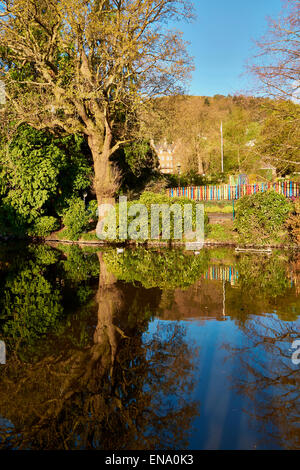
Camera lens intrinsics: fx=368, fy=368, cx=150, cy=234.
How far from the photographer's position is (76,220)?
18266mm

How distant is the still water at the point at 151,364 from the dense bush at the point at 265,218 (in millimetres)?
6155

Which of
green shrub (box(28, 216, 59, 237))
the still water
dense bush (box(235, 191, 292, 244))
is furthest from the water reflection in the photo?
green shrub (box(28, 216, 59, 237))

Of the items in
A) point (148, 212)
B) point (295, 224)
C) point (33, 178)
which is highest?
point (33, 178)

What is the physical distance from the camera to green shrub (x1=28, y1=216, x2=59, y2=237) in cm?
1916

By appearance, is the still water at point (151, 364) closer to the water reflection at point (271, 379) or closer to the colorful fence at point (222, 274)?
the water reflection at point (271, 379)

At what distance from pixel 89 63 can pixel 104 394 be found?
1686 centimetres

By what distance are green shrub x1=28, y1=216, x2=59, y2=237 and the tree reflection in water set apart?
1475 cm

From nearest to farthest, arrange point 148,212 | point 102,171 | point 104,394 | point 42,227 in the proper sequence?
1. point 104,394
2. point 148,212
3. point 102,171
4. point 42,227

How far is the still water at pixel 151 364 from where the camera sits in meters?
3.03

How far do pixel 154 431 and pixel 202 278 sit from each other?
6075 mm

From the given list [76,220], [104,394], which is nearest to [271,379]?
[104,394]

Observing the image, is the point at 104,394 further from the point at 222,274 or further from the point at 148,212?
the point at 148,212

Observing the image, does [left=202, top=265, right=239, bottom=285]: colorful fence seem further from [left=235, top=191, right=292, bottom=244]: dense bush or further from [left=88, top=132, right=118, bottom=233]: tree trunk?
[left=88, top=132, right=118, bottom=233]: tree trunk
